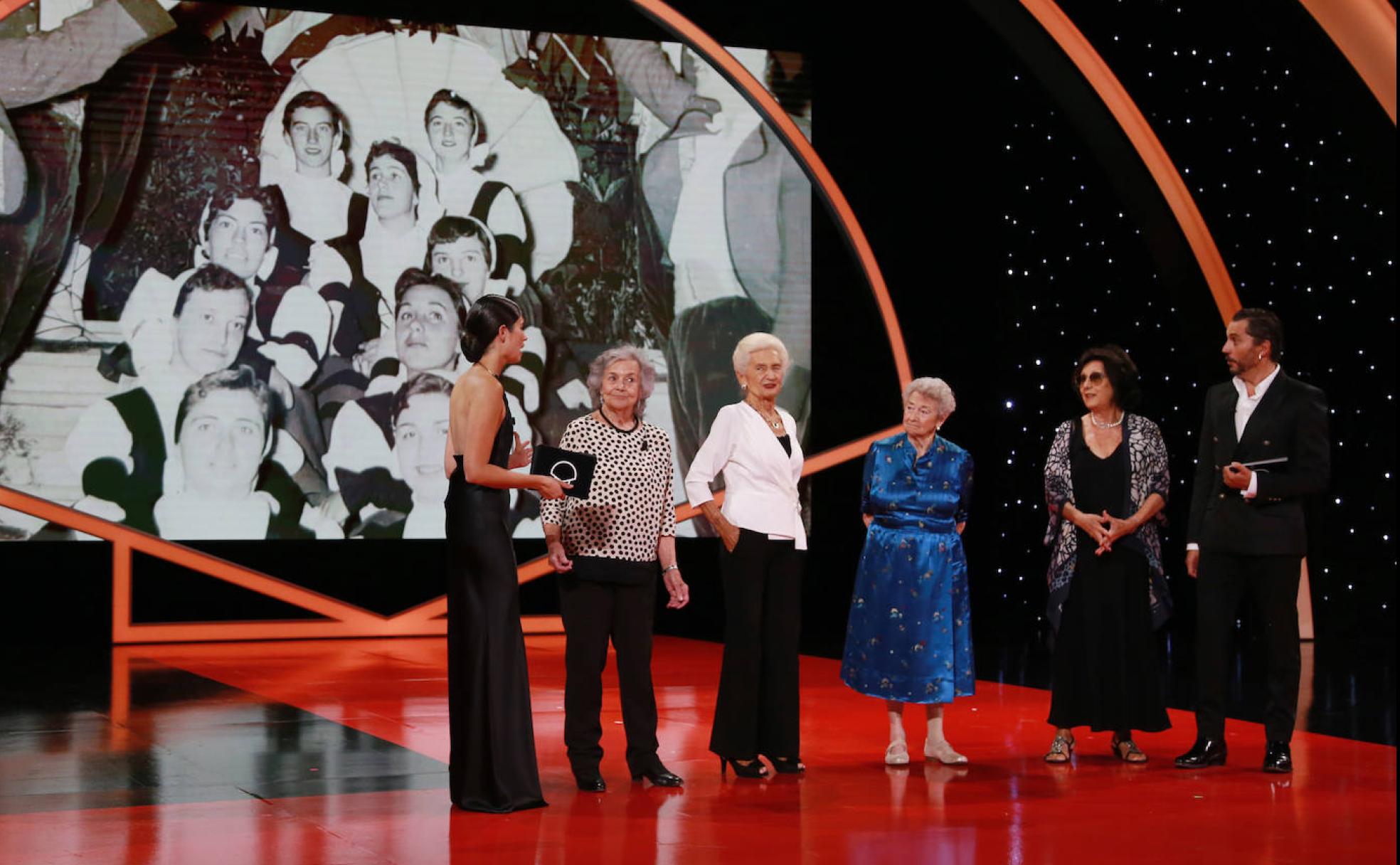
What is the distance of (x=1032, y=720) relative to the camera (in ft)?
21.2

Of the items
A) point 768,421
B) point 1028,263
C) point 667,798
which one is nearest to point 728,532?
point 768,421

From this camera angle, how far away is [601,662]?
16.1 feet

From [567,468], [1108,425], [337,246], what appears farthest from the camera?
[337,246]

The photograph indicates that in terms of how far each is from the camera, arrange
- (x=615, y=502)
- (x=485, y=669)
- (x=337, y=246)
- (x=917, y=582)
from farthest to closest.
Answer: (x=337, y=246) → (x=917, y=582) → (x=615, y=502) → (x=485, y=669)

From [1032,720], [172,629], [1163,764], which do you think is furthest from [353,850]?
[172,629]

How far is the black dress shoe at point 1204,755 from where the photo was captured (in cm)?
520

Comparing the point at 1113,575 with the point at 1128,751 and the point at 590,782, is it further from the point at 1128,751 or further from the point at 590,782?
the point at 590,782

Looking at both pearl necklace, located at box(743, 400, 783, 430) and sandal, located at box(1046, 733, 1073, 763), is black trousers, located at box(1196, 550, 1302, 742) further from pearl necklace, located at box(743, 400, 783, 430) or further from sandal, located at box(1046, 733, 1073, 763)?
pearl necklace, located at box(743, 400, 783, 430)

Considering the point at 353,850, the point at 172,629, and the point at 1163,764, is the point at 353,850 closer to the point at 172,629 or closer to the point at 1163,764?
the point at 1163,764

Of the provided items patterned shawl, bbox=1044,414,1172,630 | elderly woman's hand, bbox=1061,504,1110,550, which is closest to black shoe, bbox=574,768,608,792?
patterned shawl, bbox=1044,414,1172,630

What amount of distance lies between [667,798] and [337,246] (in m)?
5.97

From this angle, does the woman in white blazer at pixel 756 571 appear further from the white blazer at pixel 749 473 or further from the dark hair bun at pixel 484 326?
the dark hair bun at pixel 484 326

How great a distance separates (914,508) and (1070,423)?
2.16ft

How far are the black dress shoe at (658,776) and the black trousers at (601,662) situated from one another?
1 centimetres
